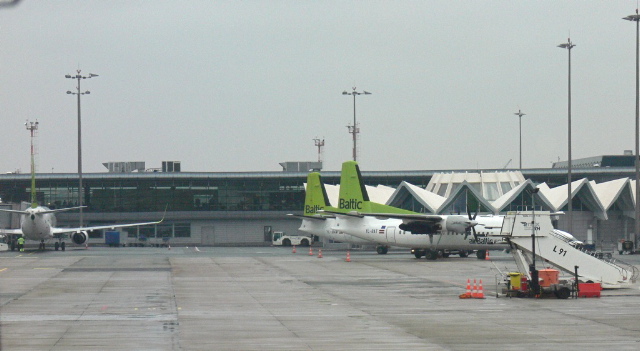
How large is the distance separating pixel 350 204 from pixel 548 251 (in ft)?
97.5

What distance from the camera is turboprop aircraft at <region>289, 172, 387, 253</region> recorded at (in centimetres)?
7050

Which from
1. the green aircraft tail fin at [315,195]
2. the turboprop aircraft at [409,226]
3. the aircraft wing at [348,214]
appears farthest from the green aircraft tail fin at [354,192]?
the green aircraft tail fin at [315,195]

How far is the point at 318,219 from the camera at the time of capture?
2852 inches

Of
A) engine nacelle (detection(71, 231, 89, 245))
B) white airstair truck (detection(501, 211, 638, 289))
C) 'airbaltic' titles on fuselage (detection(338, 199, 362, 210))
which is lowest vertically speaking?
engine nacelle (detection(71, 231, 89, 245))

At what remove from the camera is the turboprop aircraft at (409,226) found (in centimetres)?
5809

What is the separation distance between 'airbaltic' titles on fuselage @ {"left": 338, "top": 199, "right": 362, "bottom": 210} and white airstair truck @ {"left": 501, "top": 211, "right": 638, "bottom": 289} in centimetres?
2858

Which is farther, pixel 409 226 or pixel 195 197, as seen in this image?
pixel 195 197

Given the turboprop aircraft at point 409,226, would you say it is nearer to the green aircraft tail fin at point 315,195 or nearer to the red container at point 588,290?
the green aircraft tail fin at point 315,195

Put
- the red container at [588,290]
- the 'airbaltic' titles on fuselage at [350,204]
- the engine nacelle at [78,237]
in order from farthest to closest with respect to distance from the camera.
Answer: the engine nacelle at [78,237] → the 'airbaltic' titles on fuselage at [350,204] → the red container at [588,290]

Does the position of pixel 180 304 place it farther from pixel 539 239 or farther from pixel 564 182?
pixel 564 182

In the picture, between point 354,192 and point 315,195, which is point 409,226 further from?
point 315,195

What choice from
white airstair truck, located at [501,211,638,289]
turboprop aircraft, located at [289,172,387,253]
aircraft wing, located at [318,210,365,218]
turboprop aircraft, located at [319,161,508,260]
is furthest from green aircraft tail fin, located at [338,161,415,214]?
white airstair truck, located at [501,211,638,289]

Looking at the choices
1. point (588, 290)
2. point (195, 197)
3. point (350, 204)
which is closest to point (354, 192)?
point (350, 204)

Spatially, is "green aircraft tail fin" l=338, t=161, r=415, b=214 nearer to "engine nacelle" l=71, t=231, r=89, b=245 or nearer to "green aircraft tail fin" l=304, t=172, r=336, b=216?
"green aircraft tail fin" l=304, t=172, r=336, b=216
